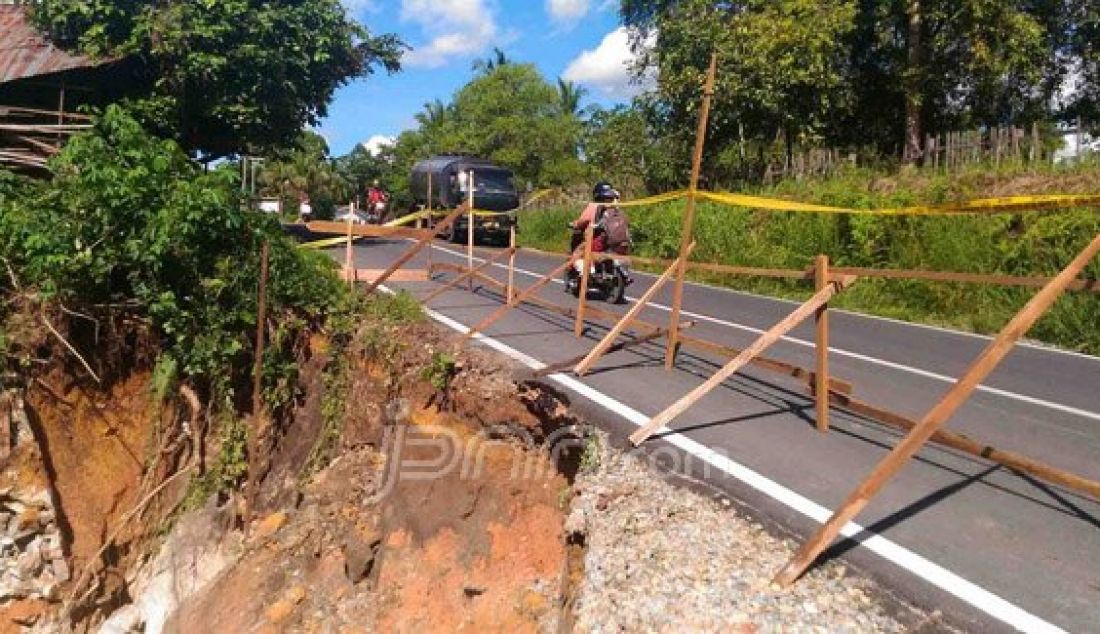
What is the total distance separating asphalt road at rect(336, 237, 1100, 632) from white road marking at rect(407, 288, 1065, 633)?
0.01 meters

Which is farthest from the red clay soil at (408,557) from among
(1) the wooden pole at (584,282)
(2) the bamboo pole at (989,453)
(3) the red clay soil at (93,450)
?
(1) the wooden pole at (584,282)

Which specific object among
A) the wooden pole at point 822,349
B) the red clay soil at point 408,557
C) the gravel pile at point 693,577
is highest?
the wooden pole at point 822,349

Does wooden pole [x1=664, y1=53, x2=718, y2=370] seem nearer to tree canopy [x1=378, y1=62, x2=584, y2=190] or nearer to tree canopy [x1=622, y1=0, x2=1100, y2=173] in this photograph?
tree canopy [x1=622, y1=0, x2=1100, y2=173]

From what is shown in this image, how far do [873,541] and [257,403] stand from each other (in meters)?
5.50

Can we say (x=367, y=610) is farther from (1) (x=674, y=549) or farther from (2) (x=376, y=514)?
(1) (x=674, y=549)

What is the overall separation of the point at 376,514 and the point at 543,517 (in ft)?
5.72

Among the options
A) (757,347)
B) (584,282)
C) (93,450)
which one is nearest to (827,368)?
(757,347)

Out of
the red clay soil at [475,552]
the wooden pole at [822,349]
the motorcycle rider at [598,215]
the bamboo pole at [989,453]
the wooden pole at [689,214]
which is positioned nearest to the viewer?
the bamboo pole at [989,453]

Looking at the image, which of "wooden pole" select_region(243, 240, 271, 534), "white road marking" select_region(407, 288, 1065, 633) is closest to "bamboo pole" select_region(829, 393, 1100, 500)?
"white road marking" select_region(407, 288, 1065, 633)

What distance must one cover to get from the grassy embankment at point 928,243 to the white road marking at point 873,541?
6.66 metres

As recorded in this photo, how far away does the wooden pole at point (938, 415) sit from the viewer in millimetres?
3547

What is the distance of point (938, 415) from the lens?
3.62m

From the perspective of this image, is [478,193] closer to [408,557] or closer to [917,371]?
[917,371]

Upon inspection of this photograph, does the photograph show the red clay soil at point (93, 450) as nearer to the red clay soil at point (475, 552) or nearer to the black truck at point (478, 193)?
the red clay soil at point (475, 552)
